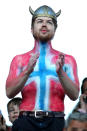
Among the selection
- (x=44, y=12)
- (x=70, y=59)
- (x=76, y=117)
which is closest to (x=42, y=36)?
(x=44, y=12)

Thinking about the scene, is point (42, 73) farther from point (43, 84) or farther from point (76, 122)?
point (76, 122)

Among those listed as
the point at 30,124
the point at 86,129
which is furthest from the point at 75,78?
the point at 86,129

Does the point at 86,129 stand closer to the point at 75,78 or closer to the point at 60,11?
the point at 75,78

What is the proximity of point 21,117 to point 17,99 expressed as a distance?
2.54 metres

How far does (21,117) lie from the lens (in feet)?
20.0

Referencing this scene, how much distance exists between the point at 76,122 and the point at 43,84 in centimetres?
119

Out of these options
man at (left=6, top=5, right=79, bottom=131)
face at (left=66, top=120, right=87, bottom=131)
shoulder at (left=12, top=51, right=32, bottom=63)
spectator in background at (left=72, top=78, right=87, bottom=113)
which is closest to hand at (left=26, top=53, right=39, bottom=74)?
man at (left=6, top=5, right=79, bottom=131)

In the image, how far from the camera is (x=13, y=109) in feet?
27.9

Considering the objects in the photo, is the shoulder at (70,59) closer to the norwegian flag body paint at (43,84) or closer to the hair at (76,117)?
the norwegian flag body paint at (43,84)

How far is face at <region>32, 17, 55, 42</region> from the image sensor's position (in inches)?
251

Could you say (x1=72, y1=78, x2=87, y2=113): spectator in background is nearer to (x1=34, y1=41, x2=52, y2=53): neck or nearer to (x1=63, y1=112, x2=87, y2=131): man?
(x1=63, y1=112, x2=87, y2=131): man

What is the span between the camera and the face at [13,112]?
329 inches

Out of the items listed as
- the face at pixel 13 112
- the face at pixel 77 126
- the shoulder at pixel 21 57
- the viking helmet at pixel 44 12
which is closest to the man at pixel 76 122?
the face at pixel 77 126

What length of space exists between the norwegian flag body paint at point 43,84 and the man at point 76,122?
93cm
